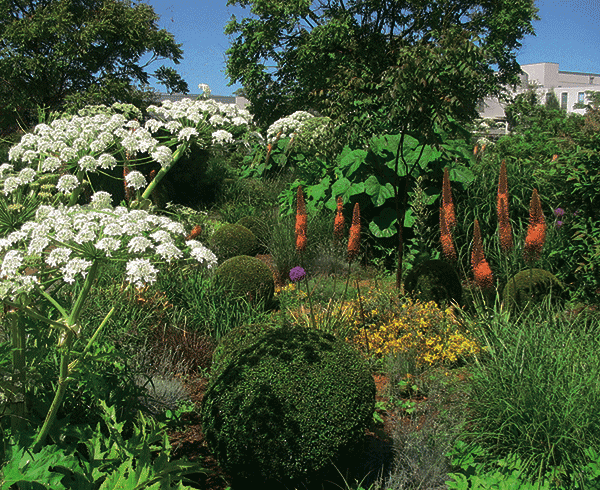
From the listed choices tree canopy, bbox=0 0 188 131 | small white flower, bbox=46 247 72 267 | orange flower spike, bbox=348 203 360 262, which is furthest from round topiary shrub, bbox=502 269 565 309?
tree canopy, bbox=0 0 188 131

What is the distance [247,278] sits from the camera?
676 cm

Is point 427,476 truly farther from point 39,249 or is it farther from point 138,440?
point 39,249

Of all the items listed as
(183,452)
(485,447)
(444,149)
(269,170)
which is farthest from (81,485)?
(269,170)

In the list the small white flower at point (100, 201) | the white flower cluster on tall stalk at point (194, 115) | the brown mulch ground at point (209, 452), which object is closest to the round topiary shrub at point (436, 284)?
the brown mulch ground at point (209, 452)

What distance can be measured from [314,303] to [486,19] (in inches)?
888

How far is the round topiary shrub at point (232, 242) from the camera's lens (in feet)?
29.5

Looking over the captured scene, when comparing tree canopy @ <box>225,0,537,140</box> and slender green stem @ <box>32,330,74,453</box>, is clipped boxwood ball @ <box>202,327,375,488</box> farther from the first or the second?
tree canopy @ <box>225,0,537,140</box>

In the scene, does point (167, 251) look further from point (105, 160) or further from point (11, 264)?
point (105, 160)

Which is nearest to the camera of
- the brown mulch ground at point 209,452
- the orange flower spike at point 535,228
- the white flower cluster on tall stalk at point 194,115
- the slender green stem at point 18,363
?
the slender green stem at point 18,363

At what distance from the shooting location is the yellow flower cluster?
16.1 ft

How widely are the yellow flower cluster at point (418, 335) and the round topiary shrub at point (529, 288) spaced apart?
819 mm

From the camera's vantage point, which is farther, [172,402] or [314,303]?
[314,303]

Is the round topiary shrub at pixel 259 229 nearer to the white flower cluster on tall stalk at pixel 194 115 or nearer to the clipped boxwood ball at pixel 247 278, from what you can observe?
the clipped boxwood ball at pixel 247 278

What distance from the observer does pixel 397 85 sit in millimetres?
6148
